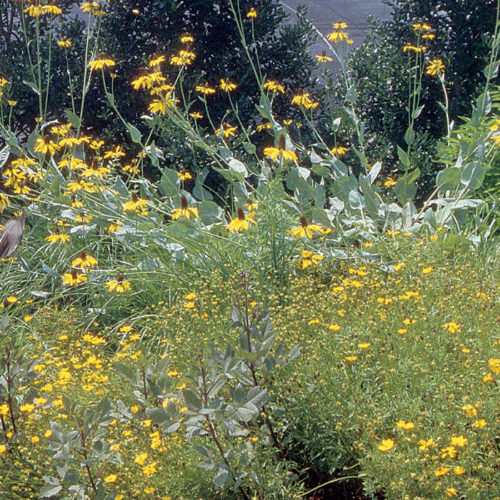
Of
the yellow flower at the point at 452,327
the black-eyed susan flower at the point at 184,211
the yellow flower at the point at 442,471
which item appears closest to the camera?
the yellow flower at the point at 442,471

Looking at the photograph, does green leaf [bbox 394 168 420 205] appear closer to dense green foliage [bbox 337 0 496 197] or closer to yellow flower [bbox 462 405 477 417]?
dense green foliage [bbox 337 0 496 197]

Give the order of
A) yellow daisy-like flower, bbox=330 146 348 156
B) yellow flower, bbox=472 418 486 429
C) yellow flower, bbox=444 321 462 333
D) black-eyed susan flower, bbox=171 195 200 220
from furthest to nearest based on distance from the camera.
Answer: yellow daisy-like flower, bbox=330 146 348 156 < black-eyed susan flower, bbox=171 195 200 220 < yellow flower, bbox=444 321 462 333 < yellow flower, bbox=472 418 486 429

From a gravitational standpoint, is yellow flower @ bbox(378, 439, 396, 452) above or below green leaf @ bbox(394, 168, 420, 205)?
above

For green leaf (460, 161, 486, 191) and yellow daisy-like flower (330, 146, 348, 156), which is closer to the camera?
green leaf (460, 161, 486, 191)

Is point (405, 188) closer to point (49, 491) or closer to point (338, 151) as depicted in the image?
point (338, 151)

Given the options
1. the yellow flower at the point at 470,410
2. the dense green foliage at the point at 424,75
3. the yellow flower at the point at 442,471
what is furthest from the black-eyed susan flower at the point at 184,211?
the dense green foliage at the point at 424,75

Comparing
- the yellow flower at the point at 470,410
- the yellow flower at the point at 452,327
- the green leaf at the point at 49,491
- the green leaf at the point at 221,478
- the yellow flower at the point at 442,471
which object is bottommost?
the green leaf at the point at 49,491

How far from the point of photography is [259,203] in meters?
4.48

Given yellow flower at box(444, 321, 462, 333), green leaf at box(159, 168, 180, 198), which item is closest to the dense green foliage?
green leaf at box(159, 168, 180, 198)

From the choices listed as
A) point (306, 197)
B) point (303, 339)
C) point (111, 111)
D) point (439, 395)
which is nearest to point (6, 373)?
point (303, 339)

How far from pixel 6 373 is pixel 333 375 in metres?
1.17

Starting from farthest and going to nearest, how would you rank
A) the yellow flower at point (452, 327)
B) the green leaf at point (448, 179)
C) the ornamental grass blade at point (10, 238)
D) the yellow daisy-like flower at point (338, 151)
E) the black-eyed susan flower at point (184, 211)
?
1. the yellow daisy-like flower at point (338, 151)
2. the green leaf at point (448, 179)
3. the ornamental grass blade at point (10, 238)
4. the black-eyed susan flower at point (184, 211)
5. the yellow flower at point (452, 327)

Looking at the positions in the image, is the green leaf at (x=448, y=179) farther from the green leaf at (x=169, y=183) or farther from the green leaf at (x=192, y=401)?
the green leaf at (x=192, y=401)

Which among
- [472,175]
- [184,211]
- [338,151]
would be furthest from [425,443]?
[338,151]
